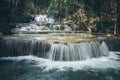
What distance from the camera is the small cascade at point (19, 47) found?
1739cm

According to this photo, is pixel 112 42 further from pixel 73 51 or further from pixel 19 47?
pixel 19 47

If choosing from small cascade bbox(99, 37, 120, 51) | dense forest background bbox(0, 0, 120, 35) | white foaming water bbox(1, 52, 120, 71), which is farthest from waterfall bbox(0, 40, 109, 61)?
dense forest background bbox(0, 0, 120, 35)

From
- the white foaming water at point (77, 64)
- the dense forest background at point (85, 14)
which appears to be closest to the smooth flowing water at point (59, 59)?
the white foaming water at point (77, 64)

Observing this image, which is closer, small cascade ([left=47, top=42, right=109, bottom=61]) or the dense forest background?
small cascade ([left=47, top=42, right=109, bottom=61])

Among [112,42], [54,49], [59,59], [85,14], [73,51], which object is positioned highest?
[85,14]

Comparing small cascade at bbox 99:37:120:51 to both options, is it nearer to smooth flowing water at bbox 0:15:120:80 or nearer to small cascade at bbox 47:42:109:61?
smooth flowing water at bbox 0:15:120:80

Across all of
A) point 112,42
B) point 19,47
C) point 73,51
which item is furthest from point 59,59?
point 112,42

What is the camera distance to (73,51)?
16.4 meters

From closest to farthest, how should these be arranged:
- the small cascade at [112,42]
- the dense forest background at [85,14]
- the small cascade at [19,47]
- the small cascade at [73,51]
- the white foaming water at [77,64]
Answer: the white foaming water at [77,64], the small cascade at [73,51], the small cascade at [19,47], the small cascade at [112,42], the dense forest background at [85,14]

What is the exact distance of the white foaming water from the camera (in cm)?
1453

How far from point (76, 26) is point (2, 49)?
12.3 m

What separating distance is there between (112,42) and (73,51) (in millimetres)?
4542

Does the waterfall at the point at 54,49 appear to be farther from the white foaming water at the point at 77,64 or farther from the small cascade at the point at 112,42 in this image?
the small cascade at the point at 112,42

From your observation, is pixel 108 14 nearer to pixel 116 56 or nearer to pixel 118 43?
pixel 118 43
